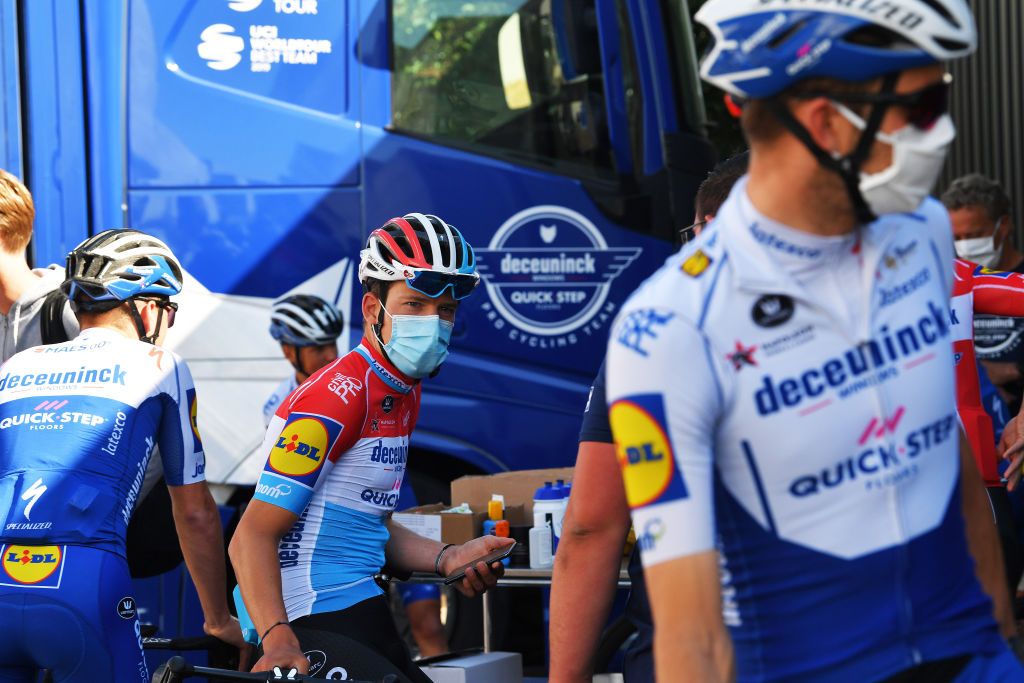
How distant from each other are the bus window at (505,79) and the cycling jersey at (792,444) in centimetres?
401

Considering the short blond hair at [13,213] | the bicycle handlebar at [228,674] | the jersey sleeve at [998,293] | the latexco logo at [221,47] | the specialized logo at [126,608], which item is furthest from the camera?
the latexco logo at [221,47]

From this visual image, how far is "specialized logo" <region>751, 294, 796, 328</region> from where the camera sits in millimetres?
1860

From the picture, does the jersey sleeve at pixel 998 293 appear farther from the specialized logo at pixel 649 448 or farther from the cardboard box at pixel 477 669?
the specialized logo at pixel 649 448

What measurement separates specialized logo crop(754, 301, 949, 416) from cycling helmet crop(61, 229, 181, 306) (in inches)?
91.6

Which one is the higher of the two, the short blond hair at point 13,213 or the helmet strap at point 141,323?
the short blond hair at point 13,213

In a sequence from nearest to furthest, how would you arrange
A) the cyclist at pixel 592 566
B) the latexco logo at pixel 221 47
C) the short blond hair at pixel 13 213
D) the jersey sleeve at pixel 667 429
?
1. the jersey sleeve at pixel 667 429
2. the cyclist at pixel 592 566
3. the short blond hair at pixel 13 213
4. the latexco logo at pixel 221 47

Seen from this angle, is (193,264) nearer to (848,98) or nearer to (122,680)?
(122,680)

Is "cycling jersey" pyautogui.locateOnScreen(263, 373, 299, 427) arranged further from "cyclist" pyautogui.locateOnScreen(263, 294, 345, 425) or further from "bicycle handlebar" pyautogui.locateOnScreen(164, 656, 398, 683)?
"bicycle handlebar" pyautogui.locateOnScreen(164, 656, 398, 683)

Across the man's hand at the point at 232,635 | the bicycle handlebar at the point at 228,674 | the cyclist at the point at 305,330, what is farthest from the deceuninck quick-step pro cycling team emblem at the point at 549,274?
the bicycle handlebar at the point at 228,674

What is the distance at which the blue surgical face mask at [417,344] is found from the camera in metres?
3.58

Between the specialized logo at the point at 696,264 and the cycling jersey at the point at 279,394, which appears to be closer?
the specialized logo at the point at 696,264

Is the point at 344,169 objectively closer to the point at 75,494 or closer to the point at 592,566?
the point at 75,494

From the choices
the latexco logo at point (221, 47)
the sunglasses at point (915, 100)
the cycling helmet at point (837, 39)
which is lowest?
the sunglasses at point (915, 100)

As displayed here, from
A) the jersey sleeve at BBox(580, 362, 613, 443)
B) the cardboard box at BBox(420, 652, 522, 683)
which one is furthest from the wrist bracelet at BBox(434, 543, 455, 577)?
the jersey sleeve at BBox(580, 362, 613, 443)
